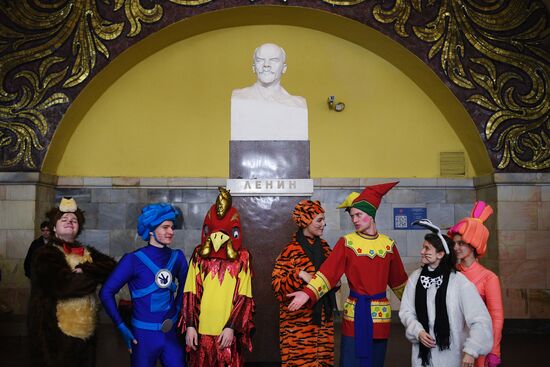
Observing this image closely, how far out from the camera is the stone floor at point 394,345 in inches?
245

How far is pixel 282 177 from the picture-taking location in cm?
534

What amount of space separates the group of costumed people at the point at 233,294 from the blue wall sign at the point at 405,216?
4.93 metres

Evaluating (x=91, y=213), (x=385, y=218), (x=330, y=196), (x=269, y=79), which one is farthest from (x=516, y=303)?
(x=91, y=213)

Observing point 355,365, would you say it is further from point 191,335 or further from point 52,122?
point 52,122

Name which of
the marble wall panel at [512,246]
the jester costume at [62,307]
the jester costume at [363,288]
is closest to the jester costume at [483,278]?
the jester costume at [363,288]

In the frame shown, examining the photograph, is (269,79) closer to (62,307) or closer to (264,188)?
(264,188)

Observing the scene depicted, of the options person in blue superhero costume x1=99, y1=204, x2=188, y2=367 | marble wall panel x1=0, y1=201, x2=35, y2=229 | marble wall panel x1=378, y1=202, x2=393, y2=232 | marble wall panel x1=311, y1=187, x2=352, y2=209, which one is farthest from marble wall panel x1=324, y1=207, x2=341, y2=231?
person in blue superhero costume x1=99, y1=204, x2=188, y2=367

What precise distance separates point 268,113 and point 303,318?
6.71ft

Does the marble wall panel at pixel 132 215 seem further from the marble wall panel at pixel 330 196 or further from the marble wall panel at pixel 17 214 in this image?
the marble wall panel at pixel 330 196

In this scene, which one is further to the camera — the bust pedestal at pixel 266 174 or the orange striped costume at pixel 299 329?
the bust pedestal at pixel 266 174

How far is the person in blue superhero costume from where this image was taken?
12.6 ft

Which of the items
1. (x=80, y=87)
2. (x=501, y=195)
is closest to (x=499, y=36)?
(x=501, y=195)

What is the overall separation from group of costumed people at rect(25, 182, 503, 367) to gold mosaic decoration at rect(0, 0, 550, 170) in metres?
4.95

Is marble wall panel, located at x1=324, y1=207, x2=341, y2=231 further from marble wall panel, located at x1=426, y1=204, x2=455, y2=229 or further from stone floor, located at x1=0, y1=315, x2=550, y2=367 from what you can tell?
stone floor, located at x1=0, y1=315, x2=550, y2=367
